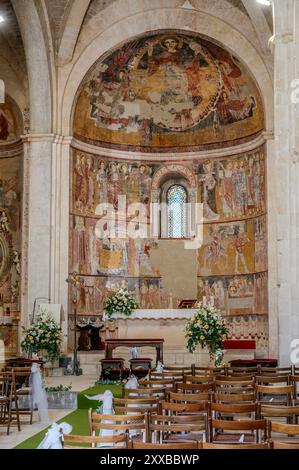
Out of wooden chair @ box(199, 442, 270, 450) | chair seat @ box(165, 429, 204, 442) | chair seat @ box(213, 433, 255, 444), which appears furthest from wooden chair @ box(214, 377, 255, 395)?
wooden chair @ box(199, 442, 270, 450)

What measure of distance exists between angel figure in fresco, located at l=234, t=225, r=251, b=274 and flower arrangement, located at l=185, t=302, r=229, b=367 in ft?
22.1

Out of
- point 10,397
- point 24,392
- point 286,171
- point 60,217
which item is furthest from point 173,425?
point 60,217

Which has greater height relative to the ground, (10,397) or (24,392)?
(10,397)

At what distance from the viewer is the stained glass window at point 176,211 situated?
27500mm

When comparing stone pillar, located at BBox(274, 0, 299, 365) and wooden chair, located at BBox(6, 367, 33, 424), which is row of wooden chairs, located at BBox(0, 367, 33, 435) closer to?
wooden chair, located at BBox(6, 367, 33, 424)

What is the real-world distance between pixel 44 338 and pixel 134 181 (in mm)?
8094

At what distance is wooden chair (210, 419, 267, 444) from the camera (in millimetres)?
6547

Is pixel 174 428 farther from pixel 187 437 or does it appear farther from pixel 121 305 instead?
pixel 121 305

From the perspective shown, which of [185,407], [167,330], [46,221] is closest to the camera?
[185,407]

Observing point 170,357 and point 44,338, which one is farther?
point 170,357

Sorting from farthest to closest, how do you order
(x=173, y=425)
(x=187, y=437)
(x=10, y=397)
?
(x=10, y=397) → (x=187, y=437) → (x=173, y=425)

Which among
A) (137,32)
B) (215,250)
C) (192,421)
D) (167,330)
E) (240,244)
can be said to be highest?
(137,32)

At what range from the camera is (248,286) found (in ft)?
81.8

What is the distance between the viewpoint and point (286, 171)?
52.9 feet
